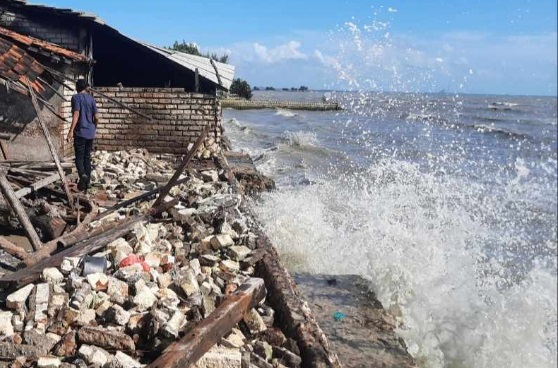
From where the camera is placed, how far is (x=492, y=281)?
695 centimetres

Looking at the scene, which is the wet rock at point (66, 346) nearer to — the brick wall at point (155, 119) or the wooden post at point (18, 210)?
the wooden post at point (18, 210)

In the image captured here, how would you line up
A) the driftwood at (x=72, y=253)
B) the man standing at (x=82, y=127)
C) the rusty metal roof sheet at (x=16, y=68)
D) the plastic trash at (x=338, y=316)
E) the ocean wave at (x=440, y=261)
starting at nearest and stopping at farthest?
the driftwood at (x=72, y=253) → the plastic trash at (x=338, y=316) → the ocean wave at (x=440, y=261) → the rusty metal roof sheet at (x=16, y=68) → the man standing at (x=82, y=127)

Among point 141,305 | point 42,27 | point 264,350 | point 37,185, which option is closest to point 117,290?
point 141,305

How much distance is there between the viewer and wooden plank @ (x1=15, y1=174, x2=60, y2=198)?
19.7 feet

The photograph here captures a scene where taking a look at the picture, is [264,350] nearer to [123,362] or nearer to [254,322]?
[254,322]

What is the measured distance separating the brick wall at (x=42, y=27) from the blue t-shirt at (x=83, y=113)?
9.72ft

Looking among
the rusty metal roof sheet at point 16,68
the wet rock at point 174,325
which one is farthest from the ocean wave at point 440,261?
the rusty metal roof sheet at point 16,68

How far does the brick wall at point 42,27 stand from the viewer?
9406mm

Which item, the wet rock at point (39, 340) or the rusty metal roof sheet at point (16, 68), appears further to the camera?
the rusty metal roof sheet at point (16, 68)

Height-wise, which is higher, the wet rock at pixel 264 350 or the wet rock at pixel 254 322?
the wet rock at pixel 254 322

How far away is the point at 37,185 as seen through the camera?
20.8ft

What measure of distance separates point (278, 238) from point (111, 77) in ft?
24.1

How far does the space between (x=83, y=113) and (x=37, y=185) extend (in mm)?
1559

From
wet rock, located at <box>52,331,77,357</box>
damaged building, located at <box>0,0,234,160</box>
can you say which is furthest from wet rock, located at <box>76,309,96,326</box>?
damaged building, located at <box>0,0,234,160</box>
